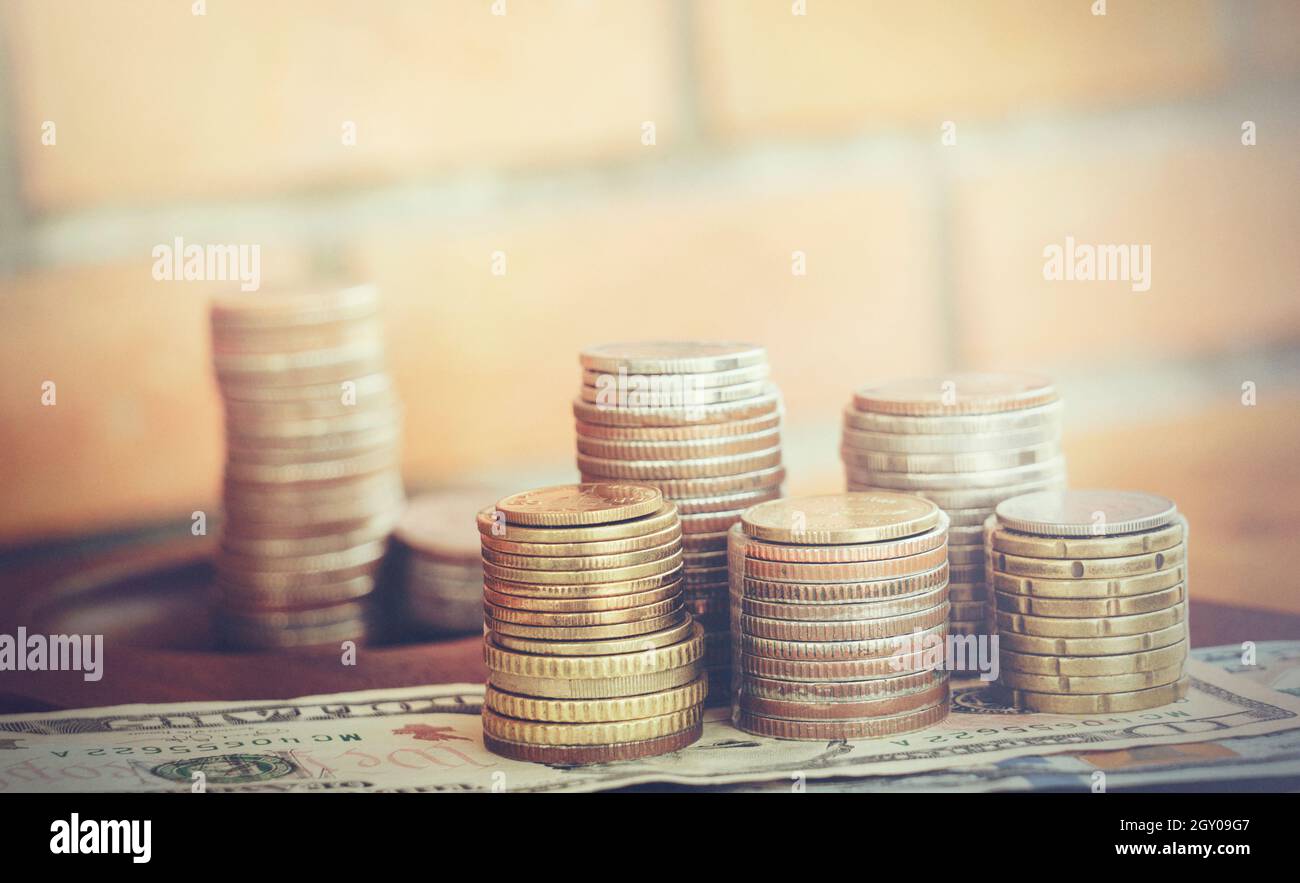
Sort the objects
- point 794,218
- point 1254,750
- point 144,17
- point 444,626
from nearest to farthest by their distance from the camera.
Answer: point 1254,750, point 444,626, point 144,17, point 794,218

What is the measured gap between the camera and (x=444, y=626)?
1.93 metres

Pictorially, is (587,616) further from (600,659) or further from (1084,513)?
(1084,513)

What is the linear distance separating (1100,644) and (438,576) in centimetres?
82

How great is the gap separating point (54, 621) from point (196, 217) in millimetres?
675

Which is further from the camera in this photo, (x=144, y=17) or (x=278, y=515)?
(x=144, y=17)

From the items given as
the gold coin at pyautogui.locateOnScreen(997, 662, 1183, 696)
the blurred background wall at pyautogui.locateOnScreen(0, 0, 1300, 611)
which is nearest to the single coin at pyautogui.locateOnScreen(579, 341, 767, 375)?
the gold coin at pyautogui.locateOnScreen(997, 662, 1183, 696)

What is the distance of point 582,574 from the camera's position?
4.71 ft

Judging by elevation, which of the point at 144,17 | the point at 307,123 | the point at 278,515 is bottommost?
the point at 278,515

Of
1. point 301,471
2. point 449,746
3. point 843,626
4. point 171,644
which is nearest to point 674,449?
point 843,626

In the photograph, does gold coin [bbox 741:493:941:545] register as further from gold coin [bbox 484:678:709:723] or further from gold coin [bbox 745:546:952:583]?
gold coin [bbox 484:678:709:723]

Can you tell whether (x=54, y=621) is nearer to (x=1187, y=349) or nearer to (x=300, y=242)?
(x=300, y=242)

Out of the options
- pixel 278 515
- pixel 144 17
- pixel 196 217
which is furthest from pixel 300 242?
pixel 278 515

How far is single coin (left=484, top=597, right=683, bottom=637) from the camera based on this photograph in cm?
144

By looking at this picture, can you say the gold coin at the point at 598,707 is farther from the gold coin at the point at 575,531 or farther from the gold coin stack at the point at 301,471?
the gold coin stack at the point at 301,471
